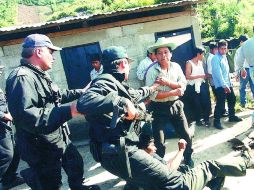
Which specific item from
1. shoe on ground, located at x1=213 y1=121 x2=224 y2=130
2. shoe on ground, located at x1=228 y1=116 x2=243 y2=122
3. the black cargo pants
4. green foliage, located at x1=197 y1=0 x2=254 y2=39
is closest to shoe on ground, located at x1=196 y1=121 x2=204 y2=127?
shoe on ground, located at x1=213 y1=121 x2=224 y2=130

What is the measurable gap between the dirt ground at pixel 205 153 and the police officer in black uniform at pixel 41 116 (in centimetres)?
94

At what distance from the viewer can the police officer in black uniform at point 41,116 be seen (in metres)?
2.78

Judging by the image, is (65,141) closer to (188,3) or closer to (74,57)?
(74,57)

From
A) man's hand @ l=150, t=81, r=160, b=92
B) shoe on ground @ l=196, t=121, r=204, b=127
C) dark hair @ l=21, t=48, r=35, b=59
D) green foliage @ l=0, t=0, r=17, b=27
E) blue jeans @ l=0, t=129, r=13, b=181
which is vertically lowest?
shoe on ground @ l=196, t=121, r=204, b=127

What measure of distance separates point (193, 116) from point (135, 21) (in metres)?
2.68

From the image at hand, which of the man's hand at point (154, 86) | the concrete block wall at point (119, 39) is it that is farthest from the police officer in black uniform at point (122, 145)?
the concrete block wall at point (119, 39)

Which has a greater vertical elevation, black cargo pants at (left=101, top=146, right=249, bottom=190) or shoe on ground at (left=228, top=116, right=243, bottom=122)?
black cargo pants at (left=101, top=146, right=249, bottom=190)

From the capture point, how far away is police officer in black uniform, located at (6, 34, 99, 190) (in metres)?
2.78

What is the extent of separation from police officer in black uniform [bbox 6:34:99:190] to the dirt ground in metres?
0.94

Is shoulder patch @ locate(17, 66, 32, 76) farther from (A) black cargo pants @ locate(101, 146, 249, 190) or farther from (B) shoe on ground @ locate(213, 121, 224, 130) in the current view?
(B) shoe on ground @ locate(213, 121, 224, 130)

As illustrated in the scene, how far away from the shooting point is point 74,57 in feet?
23.7

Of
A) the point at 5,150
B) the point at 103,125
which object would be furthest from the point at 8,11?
the point at 103,125

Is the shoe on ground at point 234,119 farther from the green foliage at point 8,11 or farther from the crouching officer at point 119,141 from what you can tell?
the green foliage at point 8,11

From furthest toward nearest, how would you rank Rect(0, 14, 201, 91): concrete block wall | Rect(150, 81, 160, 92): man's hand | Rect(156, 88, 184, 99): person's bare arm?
Rect(0, 14, 201, 91): concrete block wall < Rect(156, 88, 184, 99): person's bare arm < Rect(150, 81, 160, 92): man's hand
